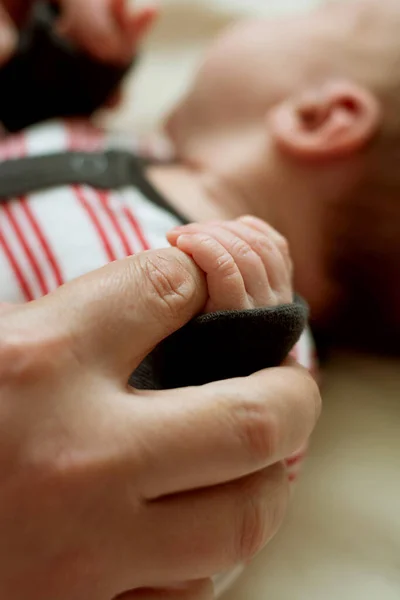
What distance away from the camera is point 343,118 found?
2.41ft

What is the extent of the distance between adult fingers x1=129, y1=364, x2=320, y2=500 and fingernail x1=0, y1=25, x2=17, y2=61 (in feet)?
2.32

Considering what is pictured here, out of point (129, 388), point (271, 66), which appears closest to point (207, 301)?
point (129, 388)

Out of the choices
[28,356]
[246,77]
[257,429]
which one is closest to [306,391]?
[257,429]

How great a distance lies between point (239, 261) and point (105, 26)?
2.03 ft

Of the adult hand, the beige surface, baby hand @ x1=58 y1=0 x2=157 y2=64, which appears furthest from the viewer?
baby hand @ x1=58 y1=0 x2=157 y2=64

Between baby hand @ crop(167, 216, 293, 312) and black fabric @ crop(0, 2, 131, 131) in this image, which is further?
black fabric @ crop(0, 2, 131, 131)

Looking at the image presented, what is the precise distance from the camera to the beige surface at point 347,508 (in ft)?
2.01

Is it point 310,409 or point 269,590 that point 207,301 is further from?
point 269,590

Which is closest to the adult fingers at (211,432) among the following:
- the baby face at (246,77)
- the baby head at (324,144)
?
the baby head at (324,144)

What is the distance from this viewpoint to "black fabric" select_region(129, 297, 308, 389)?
43 centimetres

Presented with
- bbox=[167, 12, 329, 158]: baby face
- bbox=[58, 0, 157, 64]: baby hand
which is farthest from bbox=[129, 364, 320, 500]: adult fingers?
bbox=[58, 0, 157, 64]: baby hand

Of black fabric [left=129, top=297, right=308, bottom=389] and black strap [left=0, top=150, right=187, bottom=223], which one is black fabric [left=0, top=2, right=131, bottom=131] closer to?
black strap [left=0, top=150, right=187, bottom=223]

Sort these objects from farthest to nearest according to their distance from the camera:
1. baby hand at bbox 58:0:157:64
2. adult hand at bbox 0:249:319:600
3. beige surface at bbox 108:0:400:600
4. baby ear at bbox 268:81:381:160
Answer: baby hand at bbox 58:0:157:64 → baby ear at bbox 268:81:381:160 → beige surface at bbox 108:0:400:600 → adult hand at bbox 0:249:319:600

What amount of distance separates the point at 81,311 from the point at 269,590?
Answer: 37 centimetres
